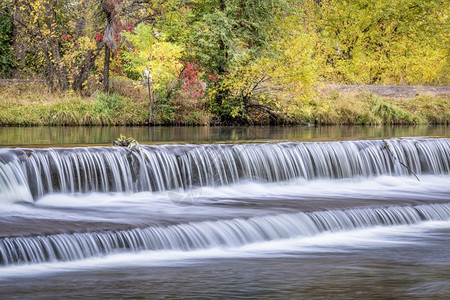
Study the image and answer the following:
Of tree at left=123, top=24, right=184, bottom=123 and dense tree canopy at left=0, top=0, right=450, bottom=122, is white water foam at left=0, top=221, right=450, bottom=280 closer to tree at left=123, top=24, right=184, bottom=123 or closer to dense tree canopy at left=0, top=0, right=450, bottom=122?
dense tree canopy at left=0, top=0, right=450, bottom=122

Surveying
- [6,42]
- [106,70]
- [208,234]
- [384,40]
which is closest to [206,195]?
[208,234]

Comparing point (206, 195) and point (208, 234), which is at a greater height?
point (206, 195)

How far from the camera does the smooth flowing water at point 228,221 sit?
927 centimetres

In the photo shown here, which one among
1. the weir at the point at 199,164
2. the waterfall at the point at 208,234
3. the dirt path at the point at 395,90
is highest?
the dirt path at the point at 395,90

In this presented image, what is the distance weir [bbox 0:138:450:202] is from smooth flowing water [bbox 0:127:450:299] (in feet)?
0.09

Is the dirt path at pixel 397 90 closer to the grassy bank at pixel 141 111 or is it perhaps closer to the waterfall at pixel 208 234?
the grassy bank at pixel 141 111

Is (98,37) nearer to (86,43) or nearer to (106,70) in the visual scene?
(86,43)

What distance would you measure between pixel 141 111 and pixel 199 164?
48.6ft

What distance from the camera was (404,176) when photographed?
19.2m

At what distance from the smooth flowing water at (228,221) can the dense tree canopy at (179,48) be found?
1064 cm

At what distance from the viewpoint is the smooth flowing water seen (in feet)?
30.4

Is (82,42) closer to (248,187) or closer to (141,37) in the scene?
(141,37)

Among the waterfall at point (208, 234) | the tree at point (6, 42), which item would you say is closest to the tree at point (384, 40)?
the tree at point (6, 42)

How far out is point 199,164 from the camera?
1677cm
